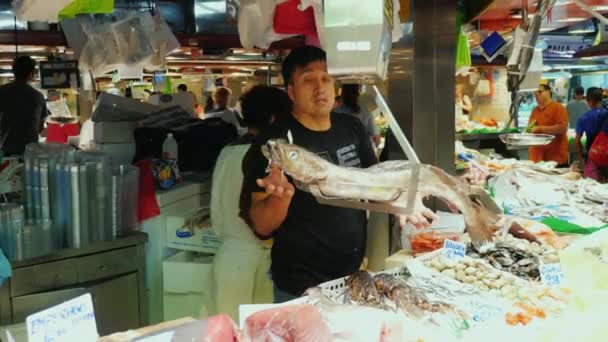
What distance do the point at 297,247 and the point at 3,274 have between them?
1.15 m

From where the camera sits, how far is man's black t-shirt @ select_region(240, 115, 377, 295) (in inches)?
99.3

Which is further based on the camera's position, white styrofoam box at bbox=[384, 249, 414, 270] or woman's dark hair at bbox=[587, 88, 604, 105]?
woman's dark hair at bbox=[587, 88, 604, 105]

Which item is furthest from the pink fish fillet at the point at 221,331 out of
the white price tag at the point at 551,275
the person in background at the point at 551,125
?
the person in background at the point at 551,125

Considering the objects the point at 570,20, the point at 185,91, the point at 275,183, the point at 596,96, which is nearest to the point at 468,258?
the point at 275,183

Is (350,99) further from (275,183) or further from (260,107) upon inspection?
(275,183)

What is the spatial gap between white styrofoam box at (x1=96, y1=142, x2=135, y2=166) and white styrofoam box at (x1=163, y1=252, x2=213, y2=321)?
2.59ft

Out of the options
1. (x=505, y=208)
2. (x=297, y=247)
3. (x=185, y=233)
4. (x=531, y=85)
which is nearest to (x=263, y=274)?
(x=185, y=233)

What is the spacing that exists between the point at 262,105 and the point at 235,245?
0.86m

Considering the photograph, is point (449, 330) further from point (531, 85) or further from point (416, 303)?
point (531, 85)

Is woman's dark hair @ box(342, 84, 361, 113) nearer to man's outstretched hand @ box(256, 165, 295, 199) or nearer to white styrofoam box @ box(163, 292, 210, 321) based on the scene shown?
white styrofoam box @ box(163, 292, 210, 321)

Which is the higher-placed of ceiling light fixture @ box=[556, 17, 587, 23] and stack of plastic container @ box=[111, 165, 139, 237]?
ceiling light fixture @ box=[556, 17, 587, 23]

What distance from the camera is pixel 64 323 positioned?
1415mm

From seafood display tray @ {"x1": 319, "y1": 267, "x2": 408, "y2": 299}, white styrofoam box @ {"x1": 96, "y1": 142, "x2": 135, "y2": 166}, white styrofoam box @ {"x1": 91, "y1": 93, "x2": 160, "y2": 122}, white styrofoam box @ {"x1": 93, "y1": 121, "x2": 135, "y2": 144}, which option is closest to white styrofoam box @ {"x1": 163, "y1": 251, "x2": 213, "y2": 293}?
white styrofoam box @ {"x1": 96, "y1": 142, "x2": 135, "y2": 166}

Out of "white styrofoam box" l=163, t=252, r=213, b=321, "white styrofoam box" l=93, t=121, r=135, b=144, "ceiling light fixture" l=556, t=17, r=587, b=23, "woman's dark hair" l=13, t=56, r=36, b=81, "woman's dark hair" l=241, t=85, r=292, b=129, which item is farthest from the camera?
"woman's dark hair" l=13, t=56, r=36, b=81
